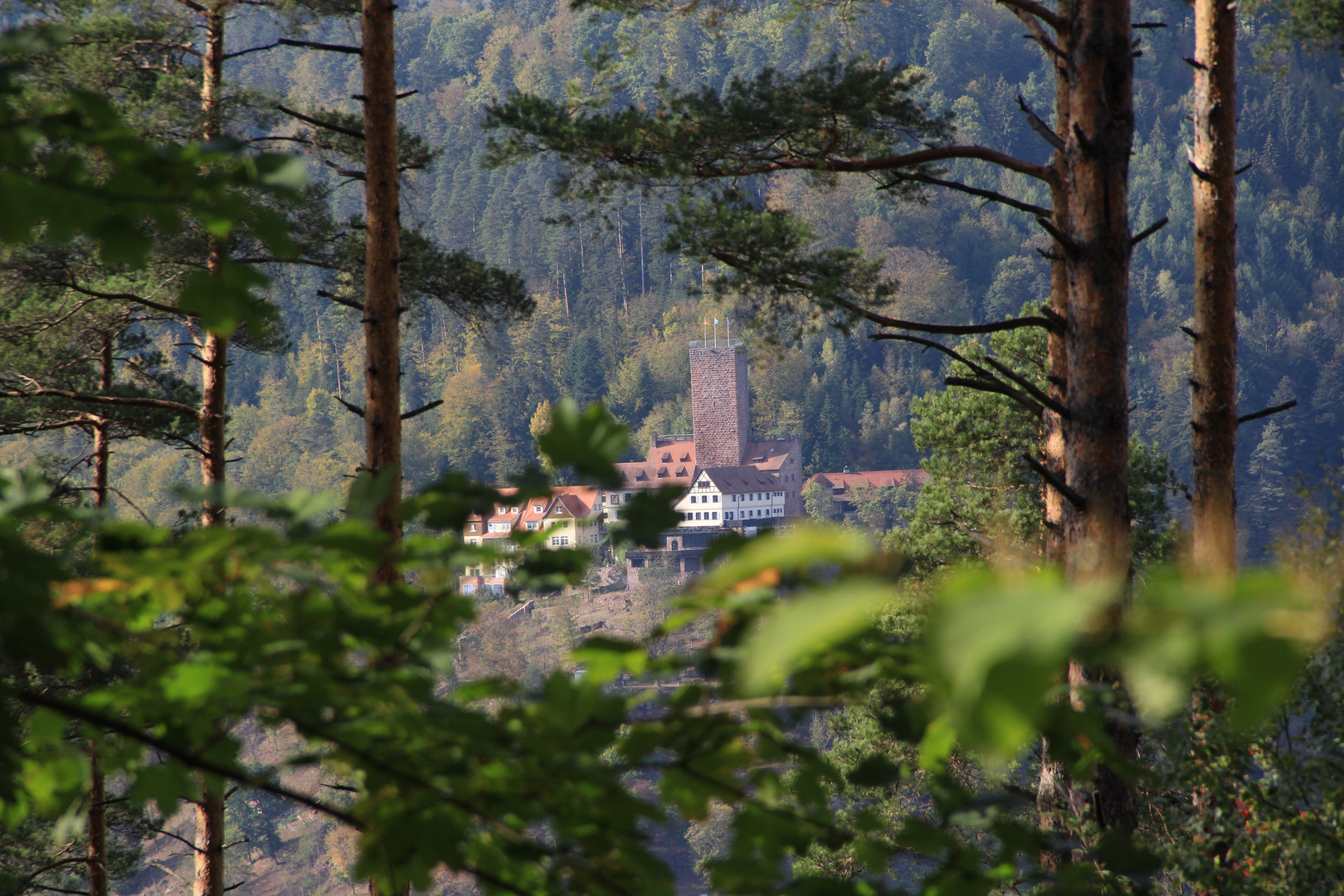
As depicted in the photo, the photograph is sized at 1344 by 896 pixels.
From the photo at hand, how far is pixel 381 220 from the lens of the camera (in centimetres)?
446

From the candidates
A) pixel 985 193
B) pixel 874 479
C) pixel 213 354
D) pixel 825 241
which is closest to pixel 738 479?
pixel 874 479

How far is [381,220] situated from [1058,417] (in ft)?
13.0

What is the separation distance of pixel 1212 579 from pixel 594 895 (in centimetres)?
57

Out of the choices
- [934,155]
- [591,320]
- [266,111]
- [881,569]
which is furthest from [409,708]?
[591,320]

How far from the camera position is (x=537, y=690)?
0.80 meters

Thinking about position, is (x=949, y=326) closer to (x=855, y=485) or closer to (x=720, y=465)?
(x=855, y=485)

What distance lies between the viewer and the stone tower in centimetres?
5522

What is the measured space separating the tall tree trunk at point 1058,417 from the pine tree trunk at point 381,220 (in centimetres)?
275

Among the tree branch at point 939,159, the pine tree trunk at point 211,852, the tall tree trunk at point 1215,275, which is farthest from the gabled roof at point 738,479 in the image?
the tree branch at point 939,159

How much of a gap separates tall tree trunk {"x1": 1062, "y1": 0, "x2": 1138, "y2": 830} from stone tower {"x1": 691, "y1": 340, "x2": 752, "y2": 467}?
51.6 metres

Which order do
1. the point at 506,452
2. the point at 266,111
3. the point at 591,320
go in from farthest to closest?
the point at 591,320
the point at 506,452
the point at 266,111

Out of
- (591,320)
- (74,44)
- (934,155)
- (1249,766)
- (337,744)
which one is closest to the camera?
(337,744)

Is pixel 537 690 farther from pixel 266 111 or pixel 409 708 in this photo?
pixel 266 111

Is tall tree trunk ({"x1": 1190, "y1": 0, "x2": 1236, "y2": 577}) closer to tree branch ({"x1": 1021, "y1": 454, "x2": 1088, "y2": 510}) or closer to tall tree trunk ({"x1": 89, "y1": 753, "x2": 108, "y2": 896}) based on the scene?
tree branch ({"x1": 1021, "y1": 454, "x2": 1088, "y2": 510})
